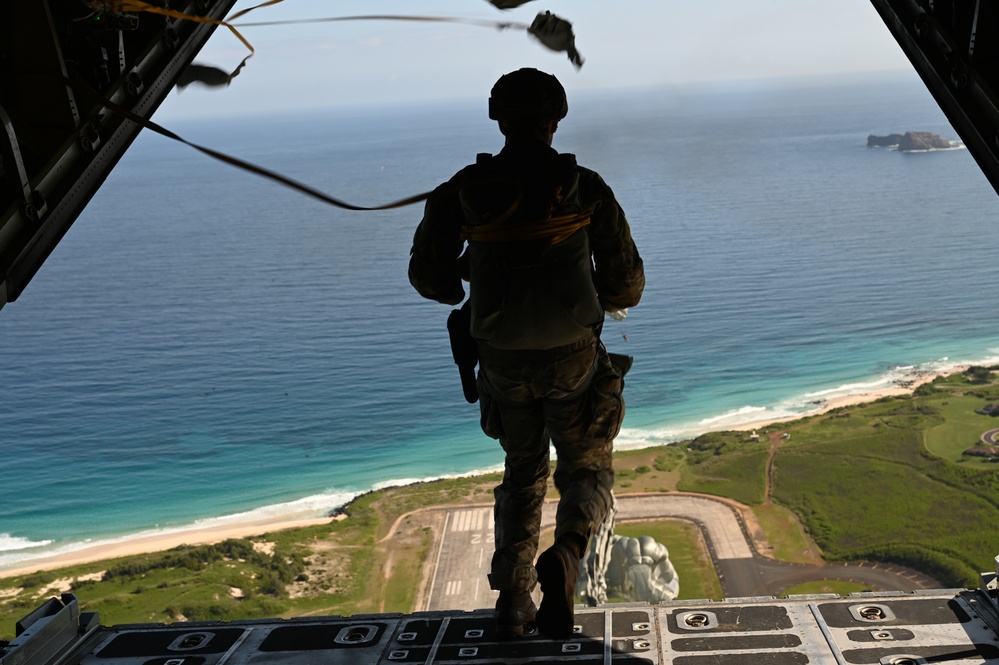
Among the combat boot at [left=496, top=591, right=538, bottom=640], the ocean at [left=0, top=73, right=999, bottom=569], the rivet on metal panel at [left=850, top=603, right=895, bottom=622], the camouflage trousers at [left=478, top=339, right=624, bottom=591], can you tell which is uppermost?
the ocean at [left=0, top=73, right=999, bottom=569]

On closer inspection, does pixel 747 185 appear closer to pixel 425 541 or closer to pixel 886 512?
pixel 886 512

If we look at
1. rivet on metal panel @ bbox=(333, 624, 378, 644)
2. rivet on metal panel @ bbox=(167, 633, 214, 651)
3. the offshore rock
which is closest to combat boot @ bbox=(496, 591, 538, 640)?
rivet on metal panel @ bbox=(333, 624, 378, 644)

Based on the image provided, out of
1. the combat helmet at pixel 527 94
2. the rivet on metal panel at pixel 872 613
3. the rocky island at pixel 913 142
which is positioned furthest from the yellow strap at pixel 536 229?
the rocky island at pixel 913 142

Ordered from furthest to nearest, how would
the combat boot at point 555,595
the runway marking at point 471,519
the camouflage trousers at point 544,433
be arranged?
the runway marking at point 471,519 → the camouflage trousers at point 544,433 → the combat boot at point 555,595

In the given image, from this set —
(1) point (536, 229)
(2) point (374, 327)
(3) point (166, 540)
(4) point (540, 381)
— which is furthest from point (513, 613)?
(2) point (374, 327)

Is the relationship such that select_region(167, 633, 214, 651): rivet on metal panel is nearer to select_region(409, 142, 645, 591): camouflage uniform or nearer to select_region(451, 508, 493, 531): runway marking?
select_region(409, 142, 645, 591): camouflage uniform

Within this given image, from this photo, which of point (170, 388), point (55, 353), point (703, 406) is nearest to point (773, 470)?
point (703, 406)

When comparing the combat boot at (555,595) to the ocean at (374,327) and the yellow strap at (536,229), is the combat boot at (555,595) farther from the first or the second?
the ocean at (374,327)
